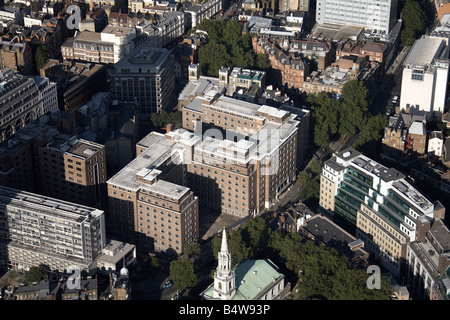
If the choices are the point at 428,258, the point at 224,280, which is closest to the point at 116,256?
the point at 224,280

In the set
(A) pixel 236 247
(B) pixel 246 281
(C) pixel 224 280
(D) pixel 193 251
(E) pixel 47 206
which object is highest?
(E) pixel 47 206

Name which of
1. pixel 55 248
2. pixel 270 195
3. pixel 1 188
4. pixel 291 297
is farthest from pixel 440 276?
pixel 1 188

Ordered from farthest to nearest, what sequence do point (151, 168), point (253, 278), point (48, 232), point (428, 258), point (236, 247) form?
point (151, 168), point (236, 247), point (48, 232), point (428, 258), point (253, 278)

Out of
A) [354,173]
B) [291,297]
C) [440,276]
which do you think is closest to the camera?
[440,276]

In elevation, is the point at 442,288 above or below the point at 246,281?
above

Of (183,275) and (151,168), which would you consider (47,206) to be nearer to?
(151,168)

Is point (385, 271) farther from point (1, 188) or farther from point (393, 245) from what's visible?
point (1, 188)

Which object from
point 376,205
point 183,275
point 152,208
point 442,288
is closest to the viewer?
point 442,288
